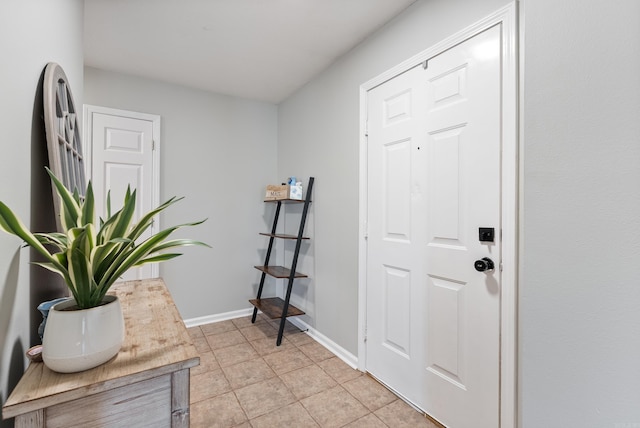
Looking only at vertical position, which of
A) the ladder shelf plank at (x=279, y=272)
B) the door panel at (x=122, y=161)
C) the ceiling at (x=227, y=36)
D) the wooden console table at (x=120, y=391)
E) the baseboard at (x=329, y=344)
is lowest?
the baseboard at (x=329, y=344)

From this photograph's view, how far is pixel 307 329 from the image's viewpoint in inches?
111

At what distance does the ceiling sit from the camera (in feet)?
5.91

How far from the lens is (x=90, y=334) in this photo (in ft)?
2.24

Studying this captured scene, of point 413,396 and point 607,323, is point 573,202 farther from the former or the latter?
point 413,396

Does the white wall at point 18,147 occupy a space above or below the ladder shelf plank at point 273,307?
above

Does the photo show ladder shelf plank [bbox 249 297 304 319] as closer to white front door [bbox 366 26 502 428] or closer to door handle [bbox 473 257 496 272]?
white front door [bbox 366 26 502 428]

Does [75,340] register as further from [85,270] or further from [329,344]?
[329,344]

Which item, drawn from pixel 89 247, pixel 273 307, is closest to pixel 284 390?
pixel 273 307

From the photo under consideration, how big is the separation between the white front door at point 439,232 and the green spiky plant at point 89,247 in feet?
4.24

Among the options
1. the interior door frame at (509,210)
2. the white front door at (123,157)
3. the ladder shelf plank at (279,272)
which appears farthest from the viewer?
the ladder shelf plank at (279,272)

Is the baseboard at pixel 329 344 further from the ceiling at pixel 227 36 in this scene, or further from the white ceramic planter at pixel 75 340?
the ceiling at pixel 227 36

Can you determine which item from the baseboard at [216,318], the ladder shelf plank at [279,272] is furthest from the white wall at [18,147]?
the baseboard at [216,318]

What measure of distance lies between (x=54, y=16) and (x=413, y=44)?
171 cm

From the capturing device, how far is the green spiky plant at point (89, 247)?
66 cm
